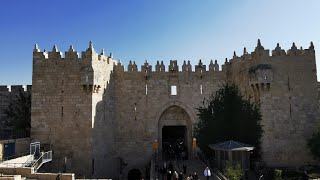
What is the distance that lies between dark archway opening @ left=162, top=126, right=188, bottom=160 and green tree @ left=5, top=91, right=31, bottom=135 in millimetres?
10365

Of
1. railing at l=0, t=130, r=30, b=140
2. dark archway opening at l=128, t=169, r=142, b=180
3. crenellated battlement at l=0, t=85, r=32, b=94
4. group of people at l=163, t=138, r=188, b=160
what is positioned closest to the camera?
railing at l=0, t=130, r=30, b=140

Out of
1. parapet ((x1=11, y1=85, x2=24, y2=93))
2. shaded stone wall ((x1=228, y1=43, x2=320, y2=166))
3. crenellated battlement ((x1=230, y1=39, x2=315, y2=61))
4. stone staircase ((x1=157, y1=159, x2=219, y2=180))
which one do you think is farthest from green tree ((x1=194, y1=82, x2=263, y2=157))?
parapet ((x1=11, y1=85, x2=24, y2=93))

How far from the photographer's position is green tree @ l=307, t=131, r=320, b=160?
18.0 metres

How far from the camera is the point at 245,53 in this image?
21.7m

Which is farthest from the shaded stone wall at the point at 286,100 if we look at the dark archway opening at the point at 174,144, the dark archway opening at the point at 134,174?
the dark archway opening at the point at 134,174

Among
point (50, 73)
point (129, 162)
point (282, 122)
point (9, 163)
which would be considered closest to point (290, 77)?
point (282, 122)

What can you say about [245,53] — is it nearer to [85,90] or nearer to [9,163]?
[85,90]

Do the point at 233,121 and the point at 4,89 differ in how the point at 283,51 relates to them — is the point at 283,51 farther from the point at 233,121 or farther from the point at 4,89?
the point at 4,89

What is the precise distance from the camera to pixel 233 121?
62.8ft

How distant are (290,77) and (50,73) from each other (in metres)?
14.8

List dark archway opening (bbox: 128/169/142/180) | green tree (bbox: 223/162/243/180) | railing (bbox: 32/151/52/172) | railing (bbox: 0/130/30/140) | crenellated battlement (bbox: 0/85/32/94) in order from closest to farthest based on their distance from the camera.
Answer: green tree (bbox: 223/162/243/180) < railing (bbox: 32/151/52/172) < railing (bbox: 0/130/30/140) < dark archway opening (bbox: 128/169/142/180) < crenellated battlement (bbox: 0/85/32/94)

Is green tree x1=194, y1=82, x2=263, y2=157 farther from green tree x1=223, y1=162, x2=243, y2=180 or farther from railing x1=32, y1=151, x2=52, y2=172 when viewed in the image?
railing x1=32, y1=151, x2=52, y2=172

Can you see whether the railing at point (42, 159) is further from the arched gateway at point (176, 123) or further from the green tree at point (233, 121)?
the green tree at point (233, 121)

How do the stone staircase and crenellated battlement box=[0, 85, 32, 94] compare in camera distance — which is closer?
the stone staircase
